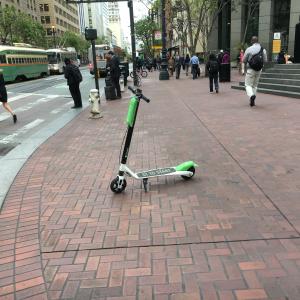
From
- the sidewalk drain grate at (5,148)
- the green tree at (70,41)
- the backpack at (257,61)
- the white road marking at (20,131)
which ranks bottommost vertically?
the white road marking at (20,131)

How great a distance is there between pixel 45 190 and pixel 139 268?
244cm

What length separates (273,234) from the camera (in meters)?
3.78

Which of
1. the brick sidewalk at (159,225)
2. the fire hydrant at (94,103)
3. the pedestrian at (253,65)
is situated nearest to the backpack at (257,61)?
the pedestrian at (253,65)

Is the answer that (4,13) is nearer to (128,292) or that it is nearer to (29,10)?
(29,10)

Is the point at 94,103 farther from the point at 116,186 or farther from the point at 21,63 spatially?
the point at 21,63

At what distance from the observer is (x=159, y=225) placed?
4.07m

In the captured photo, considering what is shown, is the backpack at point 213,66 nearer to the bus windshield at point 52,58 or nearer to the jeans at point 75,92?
the jeans at point 75,92

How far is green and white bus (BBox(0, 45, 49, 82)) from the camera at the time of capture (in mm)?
32750

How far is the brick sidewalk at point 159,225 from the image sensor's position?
121 inches

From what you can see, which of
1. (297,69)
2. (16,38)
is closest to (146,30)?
(16,38)

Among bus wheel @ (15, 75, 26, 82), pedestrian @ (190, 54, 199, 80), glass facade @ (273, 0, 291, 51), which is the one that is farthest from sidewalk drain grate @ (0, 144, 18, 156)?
glass facade @ (273, 0, 291, 51)

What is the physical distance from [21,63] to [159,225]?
35344 mm

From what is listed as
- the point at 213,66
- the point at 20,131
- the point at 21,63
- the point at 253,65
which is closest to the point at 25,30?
the point at 21,63

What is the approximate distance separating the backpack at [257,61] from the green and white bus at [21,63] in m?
25.5
